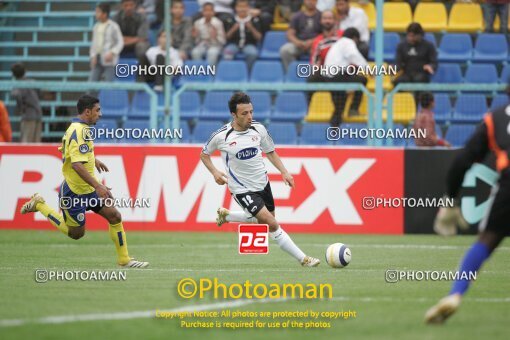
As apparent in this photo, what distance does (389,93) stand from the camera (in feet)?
62.1

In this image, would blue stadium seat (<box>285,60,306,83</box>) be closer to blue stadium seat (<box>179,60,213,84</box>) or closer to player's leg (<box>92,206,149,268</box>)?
blue stadium seat (<box>179,60,213,84</box>)

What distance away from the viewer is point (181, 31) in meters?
22.4

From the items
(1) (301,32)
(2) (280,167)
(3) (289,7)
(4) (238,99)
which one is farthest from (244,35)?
(2) (280,167)

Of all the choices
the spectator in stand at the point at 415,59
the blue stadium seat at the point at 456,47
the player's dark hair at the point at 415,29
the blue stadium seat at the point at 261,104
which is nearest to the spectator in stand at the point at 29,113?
the blue stadium seat at the point at 261,104

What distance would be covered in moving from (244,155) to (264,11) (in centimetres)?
1045

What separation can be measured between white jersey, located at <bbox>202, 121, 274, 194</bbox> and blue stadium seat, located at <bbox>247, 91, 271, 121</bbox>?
640 cm

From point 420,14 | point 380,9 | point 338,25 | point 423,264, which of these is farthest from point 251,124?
point 420,14

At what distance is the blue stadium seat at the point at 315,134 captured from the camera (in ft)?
63.6

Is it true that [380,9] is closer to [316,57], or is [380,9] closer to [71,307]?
[316,57]

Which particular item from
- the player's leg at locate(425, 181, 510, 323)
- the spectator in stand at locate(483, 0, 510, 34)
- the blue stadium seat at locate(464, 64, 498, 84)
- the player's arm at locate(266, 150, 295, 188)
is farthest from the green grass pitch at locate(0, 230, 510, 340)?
the spectator in stand at locate(483, 0, 510, 34)

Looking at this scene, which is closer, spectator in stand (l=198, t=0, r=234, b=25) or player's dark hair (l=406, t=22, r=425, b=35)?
player's dark hair (l=406, t=22, r=425, b=35)

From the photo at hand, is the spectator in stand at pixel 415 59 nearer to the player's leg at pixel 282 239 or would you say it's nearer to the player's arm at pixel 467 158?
the player's leg at pixel 282 239

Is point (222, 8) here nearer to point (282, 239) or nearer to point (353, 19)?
point (353, 19)

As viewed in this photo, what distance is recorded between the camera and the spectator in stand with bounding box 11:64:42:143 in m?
20.1
